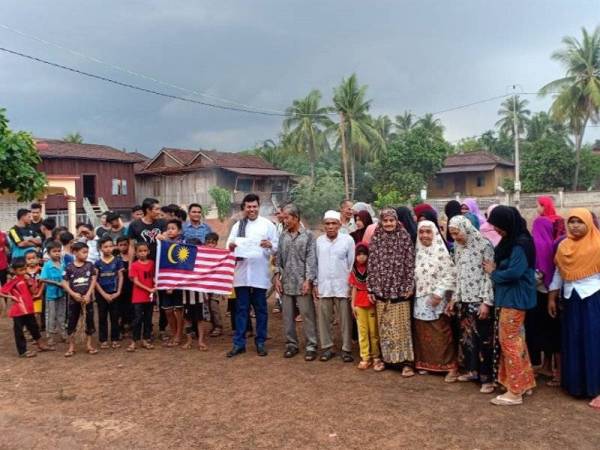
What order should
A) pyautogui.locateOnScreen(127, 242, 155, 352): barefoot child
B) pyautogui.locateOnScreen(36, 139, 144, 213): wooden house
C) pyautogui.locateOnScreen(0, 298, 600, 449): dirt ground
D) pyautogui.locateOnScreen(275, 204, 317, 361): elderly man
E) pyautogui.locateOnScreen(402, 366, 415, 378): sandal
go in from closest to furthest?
pyautogui.locateOnScreen(0, 298, 600, 449): dirt ground
pyautogui.locateOnScreen(402, 366, 415, 378): sandal
pyautogui.locateOnScreen(275, 204, 317, 361): elderly man
pyautogui.locateOnScreen(127, 242, 155, 352): barefoot child
pyautogui.locateOnScreen(36, 139, 144, 213): wooden house

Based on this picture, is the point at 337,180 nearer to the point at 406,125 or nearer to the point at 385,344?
the point at 406,125

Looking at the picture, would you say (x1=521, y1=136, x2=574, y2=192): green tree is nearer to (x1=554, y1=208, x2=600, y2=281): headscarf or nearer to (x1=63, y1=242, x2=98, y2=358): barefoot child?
(x1=554, y1=208, x2=600, y2=281): headscarf

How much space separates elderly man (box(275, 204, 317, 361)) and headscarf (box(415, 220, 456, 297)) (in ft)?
3.95

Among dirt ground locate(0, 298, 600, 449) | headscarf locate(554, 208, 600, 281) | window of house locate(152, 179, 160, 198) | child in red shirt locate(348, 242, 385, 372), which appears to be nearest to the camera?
dirt ground locate(0, 298, 600, 449)

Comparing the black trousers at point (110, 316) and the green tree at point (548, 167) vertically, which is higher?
the green tree at point (548, 167)

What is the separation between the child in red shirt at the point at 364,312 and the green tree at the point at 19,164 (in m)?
8.00

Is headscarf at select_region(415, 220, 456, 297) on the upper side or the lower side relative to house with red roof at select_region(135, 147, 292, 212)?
lower

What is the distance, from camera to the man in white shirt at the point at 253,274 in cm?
568

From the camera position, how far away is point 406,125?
5000 cm

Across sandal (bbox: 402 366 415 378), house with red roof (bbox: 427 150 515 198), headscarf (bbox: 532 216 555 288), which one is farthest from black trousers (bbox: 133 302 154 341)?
house with red roof (bbox: 427 150 515 198)

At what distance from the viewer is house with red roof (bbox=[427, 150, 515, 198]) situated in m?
39.9

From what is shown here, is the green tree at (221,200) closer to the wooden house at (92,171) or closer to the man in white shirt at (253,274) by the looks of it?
the wooden house at (92,171)

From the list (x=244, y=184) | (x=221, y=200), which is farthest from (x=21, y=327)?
(x=244, y=184)

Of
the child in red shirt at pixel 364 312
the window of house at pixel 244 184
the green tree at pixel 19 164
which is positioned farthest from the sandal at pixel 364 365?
the window of house at pixel 244 184
